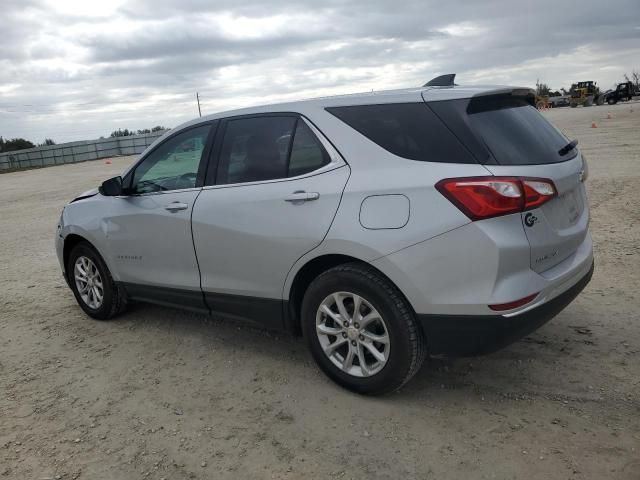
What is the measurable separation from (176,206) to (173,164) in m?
0.45

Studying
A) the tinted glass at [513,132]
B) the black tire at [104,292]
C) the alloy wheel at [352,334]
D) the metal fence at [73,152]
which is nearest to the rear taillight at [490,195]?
the tinted glass at [513,132]

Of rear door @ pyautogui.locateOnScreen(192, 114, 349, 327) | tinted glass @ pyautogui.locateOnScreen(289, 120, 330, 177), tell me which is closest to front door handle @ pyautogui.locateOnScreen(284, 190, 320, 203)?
rear door @ pyautogui.locateOnScreen(192, 114, 349, 327)

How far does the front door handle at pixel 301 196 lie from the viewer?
3270mm

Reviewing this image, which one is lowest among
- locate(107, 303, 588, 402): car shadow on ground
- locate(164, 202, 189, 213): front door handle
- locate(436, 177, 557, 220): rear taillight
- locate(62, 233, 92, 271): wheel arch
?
locate(107, 303, 588, 402): car shadow on ground


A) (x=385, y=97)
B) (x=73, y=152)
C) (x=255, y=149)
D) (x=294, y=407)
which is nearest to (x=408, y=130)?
(x=385, y=97)

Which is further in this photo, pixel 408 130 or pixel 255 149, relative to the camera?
pixel 255 149

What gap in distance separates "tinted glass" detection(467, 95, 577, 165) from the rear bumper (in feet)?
2.58

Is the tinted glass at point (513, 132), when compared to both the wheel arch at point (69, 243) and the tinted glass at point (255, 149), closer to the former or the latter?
the tinted glass at point (255, 149)

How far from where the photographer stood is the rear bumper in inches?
111

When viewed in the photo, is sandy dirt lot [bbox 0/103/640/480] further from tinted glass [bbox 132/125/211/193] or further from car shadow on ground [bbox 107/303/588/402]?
tinted glass [bbox 132/125/211/193]

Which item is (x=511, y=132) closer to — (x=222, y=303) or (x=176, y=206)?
(x=222, y=303)

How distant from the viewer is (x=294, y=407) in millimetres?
3320

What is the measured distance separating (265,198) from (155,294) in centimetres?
148

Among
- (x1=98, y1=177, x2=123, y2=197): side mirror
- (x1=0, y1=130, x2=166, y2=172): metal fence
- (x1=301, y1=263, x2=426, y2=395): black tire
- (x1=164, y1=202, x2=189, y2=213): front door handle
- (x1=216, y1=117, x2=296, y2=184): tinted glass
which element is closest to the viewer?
(x1=301, y1=263, x2=426, y2=395): black tire
